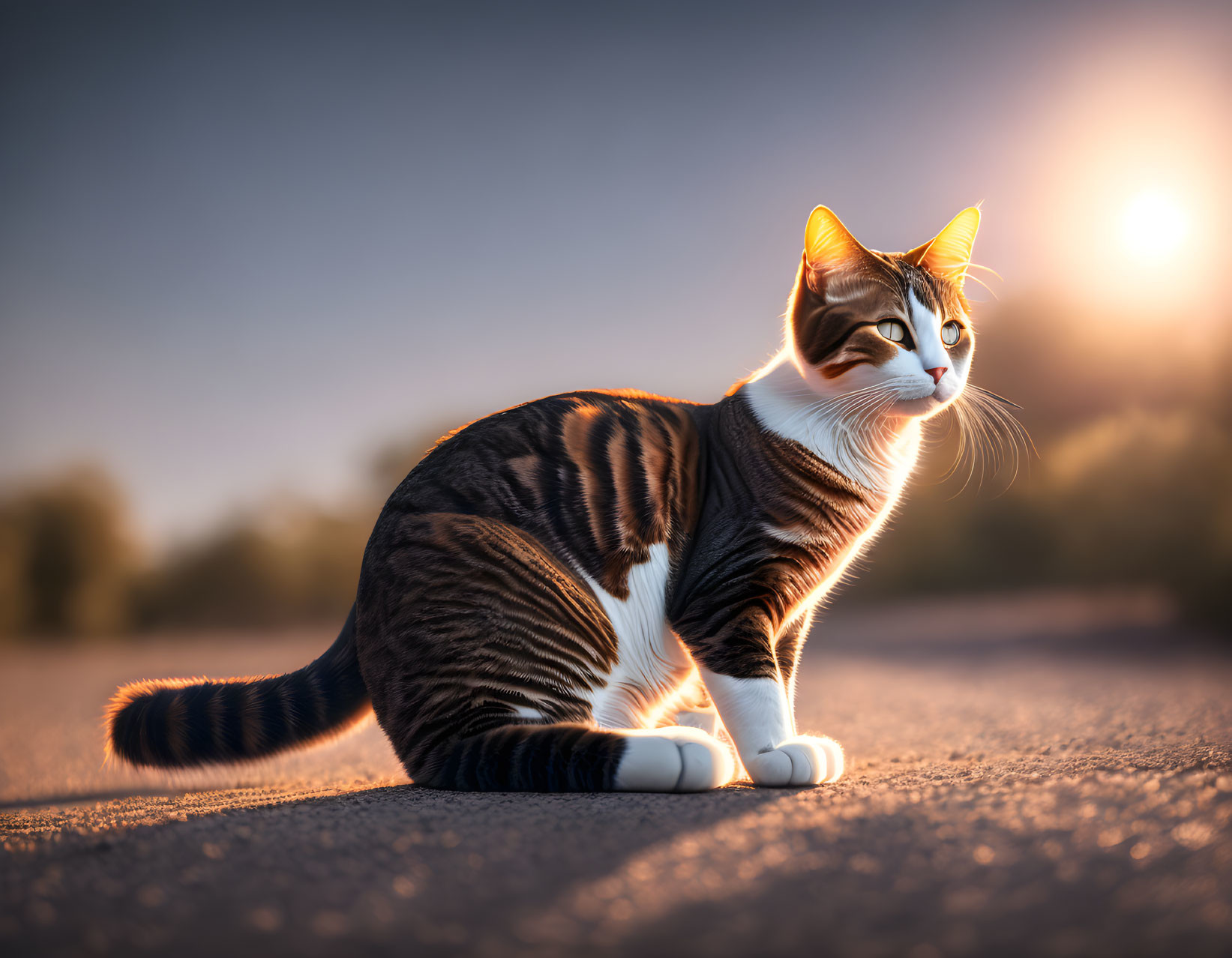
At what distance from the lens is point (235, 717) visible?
1.12 meters

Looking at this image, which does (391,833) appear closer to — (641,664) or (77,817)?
(641,664)

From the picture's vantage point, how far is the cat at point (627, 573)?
3.21ft

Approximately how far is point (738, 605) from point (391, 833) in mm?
495

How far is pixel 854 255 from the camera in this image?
46.4 inches

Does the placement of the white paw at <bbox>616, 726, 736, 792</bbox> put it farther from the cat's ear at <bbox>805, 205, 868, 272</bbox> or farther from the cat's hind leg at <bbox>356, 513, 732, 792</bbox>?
the cat's ear at <bbox>805, 205, 868, 272</bbox>

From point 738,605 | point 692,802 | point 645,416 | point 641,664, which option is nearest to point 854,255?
point 645,416

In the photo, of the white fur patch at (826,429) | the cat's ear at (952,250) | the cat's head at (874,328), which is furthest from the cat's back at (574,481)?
the cat's ear at (952,250)

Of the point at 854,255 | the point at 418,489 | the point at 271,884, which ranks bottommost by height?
the point at 271,884

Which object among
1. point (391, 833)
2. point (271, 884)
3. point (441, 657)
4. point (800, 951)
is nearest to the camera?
point (800, 951)

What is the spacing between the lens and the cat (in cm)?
98

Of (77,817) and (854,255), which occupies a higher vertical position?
(854,255)

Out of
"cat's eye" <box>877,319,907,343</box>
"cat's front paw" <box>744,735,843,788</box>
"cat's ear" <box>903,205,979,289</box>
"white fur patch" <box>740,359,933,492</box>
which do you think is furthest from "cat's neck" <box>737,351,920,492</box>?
"cat's front paw" <box>744,735,843,788</box>

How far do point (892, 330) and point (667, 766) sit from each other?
2.20 ft

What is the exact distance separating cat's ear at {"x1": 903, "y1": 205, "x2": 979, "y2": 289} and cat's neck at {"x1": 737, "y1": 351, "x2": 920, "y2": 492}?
25 cm
